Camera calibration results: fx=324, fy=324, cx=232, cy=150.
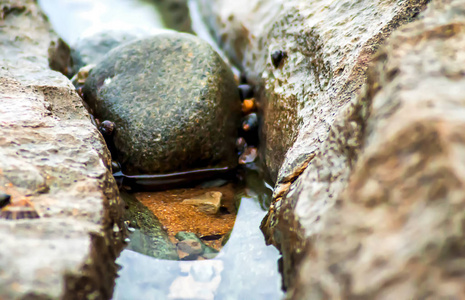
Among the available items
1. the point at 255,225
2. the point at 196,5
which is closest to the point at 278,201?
the point at 255,225

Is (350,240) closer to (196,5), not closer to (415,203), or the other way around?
(415,203)

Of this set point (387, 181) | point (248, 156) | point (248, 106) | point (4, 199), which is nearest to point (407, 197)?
point (387, 181)

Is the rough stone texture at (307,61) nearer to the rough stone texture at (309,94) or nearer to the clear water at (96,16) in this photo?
the rough stone texture at (309,94)

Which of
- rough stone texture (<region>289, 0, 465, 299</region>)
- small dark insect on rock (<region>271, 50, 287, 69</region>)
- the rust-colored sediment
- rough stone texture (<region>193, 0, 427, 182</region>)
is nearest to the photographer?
rough stone texture (<region>289, 0, 465, 299</region>)

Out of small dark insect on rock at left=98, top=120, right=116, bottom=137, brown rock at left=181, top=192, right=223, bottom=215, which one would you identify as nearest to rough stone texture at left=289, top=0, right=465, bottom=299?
Answer: brown rock at left=181, top=192, right=223, bottom=215

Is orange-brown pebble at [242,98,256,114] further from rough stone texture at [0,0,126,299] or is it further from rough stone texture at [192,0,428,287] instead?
rough stone texture at [0,0,126,299]

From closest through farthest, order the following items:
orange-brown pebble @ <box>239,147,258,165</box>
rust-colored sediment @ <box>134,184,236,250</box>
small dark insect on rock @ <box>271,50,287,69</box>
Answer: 1. rust-colored sediment @ <box>134,184,236,250</box>
2. small dark insect on rock @ <box>271,50,287,69</box>
3. orange-brown pebble @ <box>239,147,258,165</box>

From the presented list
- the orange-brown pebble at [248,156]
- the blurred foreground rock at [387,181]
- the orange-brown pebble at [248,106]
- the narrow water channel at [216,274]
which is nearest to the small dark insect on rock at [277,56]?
the orange-brown pebble at [248,106]
